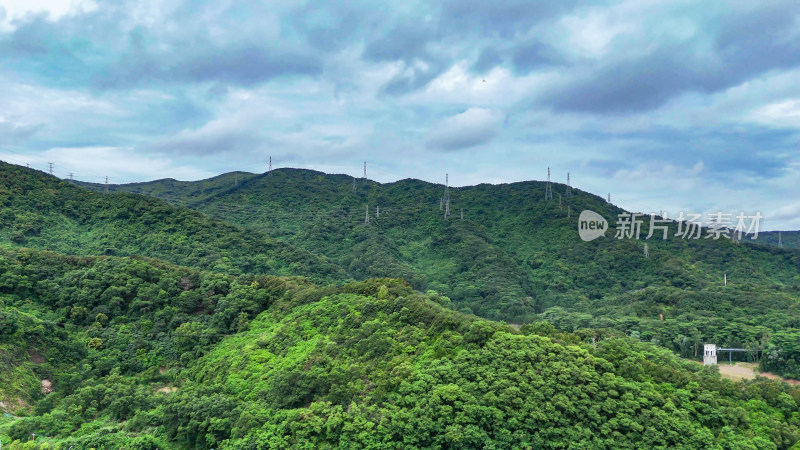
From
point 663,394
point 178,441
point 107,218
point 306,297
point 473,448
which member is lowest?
point 178,441

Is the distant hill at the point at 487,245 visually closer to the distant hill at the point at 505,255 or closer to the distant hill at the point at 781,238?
the distant hill at the point at 505,255

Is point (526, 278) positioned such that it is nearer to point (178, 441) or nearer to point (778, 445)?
point (778, 445)

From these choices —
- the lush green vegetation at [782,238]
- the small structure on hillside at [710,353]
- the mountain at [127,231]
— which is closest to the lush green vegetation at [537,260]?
the small structure on hillside at [710,353]

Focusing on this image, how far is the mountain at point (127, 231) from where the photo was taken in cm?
5206

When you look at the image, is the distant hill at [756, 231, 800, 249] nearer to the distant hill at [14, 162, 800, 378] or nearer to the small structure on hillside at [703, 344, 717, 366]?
the distant hill at [14, 162, 800, 378]

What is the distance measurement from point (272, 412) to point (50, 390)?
15973 mm

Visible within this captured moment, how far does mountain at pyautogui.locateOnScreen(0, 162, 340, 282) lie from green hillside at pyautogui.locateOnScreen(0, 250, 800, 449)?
1908 centimetres

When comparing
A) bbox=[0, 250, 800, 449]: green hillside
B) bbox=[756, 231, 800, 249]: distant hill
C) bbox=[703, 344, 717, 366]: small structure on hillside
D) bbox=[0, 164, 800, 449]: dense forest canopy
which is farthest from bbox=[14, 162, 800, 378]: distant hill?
bbox=[756, 231, 800, 249]: distant hill

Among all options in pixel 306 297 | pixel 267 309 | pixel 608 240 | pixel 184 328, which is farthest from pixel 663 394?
pixel 608 240

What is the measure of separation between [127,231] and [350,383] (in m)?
45.6

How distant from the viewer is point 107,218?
Result: 58562mm

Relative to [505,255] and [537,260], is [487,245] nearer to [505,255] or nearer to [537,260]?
[505,255]

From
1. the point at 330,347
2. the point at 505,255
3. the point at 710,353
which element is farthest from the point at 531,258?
the point at 330,347

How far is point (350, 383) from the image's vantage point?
894 inches
